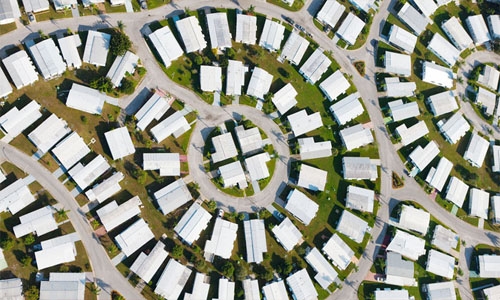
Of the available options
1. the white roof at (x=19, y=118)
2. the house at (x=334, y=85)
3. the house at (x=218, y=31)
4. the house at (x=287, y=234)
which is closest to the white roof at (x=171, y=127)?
the house at (x=218, y=31)

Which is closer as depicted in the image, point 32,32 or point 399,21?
point 32,32

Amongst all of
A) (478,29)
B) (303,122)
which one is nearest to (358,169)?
(303,122)

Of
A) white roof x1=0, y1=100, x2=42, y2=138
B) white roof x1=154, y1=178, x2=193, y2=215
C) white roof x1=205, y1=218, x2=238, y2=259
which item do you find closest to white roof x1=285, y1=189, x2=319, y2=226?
white roof x1=205, y1=218, x2=238, y2=259

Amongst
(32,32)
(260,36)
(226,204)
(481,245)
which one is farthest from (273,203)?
(32,32)

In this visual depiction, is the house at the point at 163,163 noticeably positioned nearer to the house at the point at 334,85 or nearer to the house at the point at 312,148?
the house at the point at 312,148

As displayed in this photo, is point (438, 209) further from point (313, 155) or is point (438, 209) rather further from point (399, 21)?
point (399, 21)

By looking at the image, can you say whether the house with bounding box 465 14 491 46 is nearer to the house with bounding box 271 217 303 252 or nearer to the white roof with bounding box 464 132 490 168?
the white roof with bounding box 464 132 490 168
